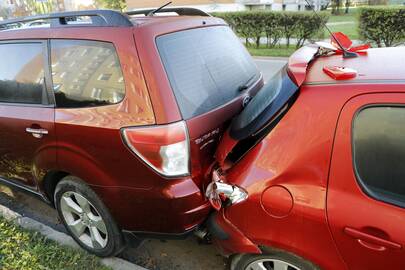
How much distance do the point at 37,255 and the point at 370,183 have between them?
249 cm

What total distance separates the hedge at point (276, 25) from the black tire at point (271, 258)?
11.0 metres

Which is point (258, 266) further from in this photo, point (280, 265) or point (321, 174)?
point (321, 174)

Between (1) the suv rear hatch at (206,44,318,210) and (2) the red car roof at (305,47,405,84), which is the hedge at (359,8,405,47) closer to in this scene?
(2) the red car roof at (305,47,405,84)

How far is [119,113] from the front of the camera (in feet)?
7.25

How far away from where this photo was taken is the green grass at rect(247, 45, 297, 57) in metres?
11.9

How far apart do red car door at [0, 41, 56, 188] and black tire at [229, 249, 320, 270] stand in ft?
4.83

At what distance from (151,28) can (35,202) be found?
251 cm

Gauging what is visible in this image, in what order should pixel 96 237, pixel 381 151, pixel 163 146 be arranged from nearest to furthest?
pixel 381 151
pixel 163 146
pixel 96 237

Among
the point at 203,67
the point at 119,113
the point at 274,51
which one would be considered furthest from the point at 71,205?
the point at 274,51

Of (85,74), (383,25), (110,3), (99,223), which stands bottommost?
(99,223)

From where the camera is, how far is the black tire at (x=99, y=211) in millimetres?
2541

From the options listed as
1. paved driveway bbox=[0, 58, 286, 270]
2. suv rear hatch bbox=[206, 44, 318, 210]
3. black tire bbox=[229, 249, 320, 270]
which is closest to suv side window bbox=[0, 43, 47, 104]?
paved driveway bbox=[0, 58, 286, 270]

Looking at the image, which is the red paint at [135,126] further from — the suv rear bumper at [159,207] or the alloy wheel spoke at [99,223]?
the alloy wheel spoke at [99,223]

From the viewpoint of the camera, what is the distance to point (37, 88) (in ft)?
8.86
